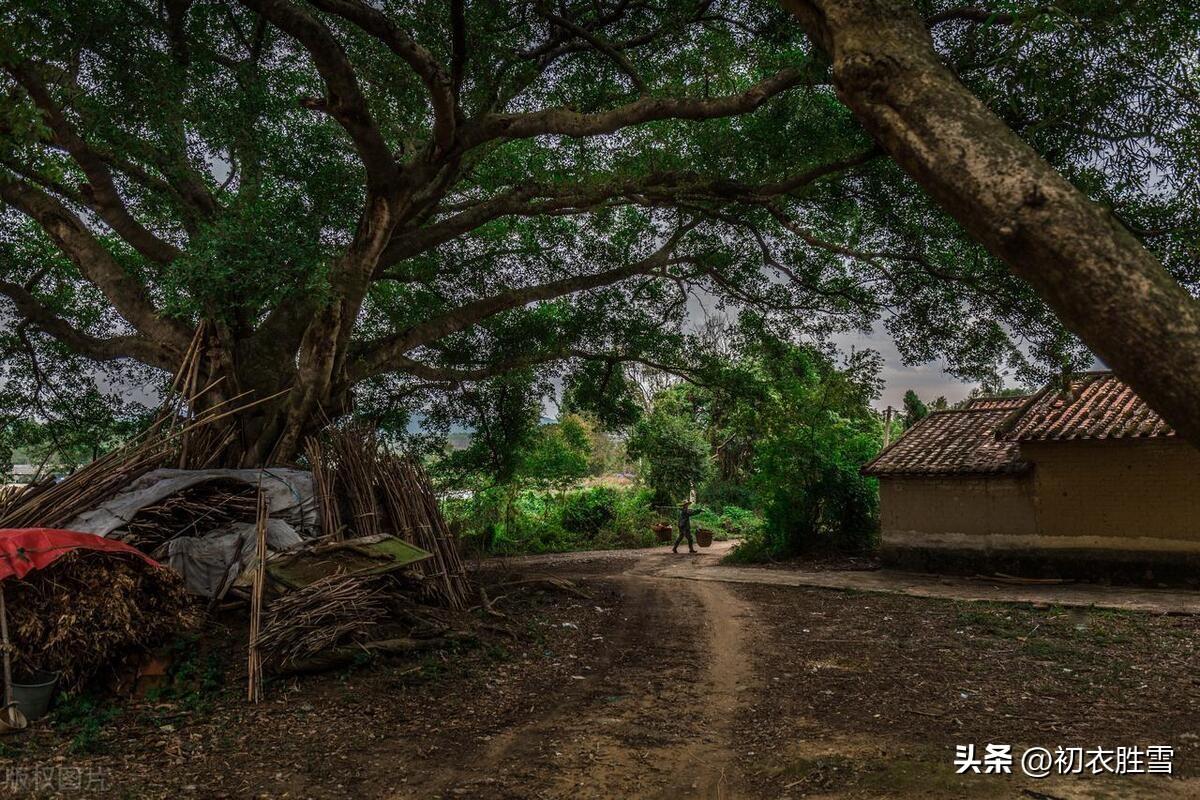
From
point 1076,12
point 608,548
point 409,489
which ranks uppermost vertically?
point 1076,12

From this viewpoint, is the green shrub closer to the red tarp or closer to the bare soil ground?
the bare soil ground

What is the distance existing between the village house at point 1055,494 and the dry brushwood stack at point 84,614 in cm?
1212

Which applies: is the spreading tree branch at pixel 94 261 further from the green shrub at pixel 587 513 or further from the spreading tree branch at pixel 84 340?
the green shrub at pixel 587 513

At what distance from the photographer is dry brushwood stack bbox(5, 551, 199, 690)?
203 inches

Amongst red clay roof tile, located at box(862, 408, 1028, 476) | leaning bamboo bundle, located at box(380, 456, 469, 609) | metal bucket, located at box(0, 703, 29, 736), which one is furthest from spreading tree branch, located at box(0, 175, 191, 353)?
red clay roof tile, located at box(862, 408, 1028, 476)

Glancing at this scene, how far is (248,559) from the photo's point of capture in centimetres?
724

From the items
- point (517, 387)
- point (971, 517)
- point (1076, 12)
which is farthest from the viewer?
point (517, 387)

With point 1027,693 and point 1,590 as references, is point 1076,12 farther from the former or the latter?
point 1,590

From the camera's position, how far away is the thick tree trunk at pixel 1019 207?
7.24 feet

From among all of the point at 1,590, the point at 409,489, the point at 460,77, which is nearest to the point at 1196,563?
the point at 409,489

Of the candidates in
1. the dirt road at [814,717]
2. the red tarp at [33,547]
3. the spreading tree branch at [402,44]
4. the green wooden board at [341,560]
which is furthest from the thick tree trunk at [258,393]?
the dirt road at [814,717]

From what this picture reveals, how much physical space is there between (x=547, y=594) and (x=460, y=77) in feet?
24.0

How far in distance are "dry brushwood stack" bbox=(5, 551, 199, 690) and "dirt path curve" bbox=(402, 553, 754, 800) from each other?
314 centimetres

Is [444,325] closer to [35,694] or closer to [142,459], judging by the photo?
[142,459]
